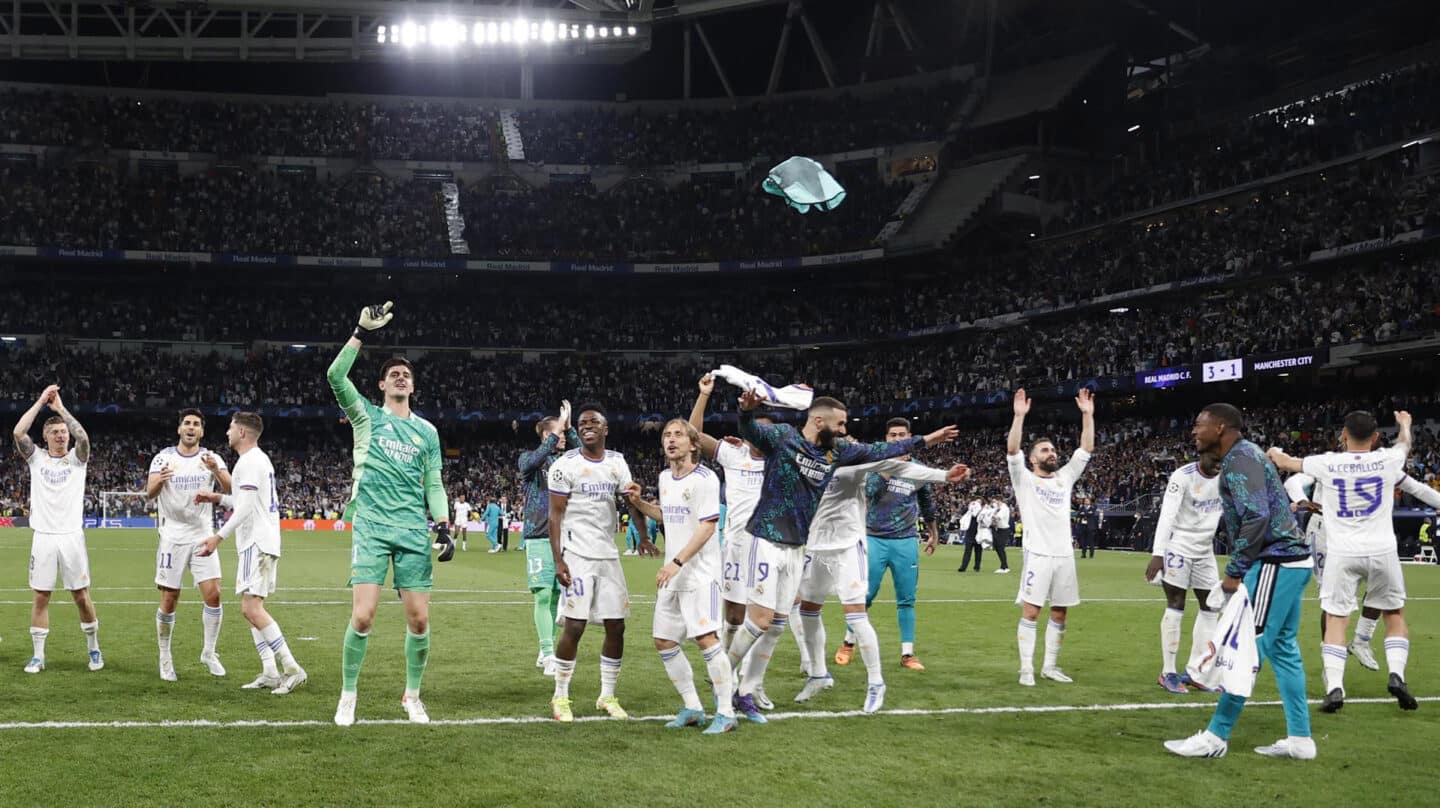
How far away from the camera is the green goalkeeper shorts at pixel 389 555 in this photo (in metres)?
8.66

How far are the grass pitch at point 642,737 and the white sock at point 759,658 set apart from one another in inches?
16.3

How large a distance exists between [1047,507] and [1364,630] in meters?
3.33

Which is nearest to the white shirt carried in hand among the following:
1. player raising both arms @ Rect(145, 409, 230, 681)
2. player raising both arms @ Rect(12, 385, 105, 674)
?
player raising both arms @ Rect(145, 409, 230, 681)

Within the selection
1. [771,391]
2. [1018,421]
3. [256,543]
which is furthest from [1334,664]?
[256,543]

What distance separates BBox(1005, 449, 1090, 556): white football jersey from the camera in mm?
11305

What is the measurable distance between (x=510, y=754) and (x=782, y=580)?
2.43 m

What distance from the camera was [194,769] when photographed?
730 cm

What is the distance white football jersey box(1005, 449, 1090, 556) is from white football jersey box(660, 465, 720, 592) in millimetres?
3561

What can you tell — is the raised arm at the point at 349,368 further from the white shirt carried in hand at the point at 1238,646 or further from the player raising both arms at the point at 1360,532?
the player raising both arms at the point at 1360,532

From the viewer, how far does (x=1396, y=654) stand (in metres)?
10.0

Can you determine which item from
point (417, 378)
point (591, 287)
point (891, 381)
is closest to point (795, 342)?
point (891, 381)

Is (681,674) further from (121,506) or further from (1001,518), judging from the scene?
(121,506)

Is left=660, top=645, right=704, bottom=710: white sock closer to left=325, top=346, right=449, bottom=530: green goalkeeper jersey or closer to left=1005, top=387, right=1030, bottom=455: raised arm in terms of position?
left=325, top=346, right=449, bottom=530: green goalkeeper jersey

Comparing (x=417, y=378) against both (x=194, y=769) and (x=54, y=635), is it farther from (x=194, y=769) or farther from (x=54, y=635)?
(x=194, y=769)
